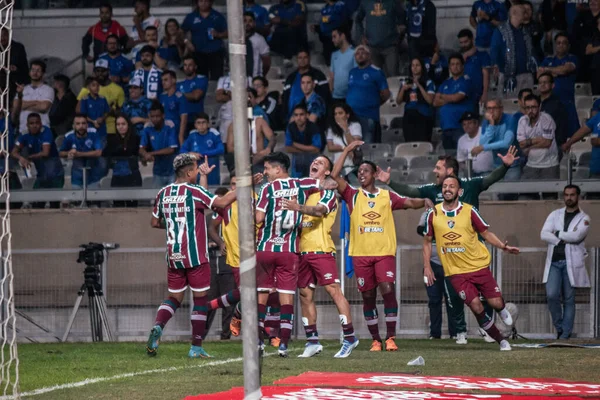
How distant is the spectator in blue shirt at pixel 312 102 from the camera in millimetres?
17670

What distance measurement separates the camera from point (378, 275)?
1294cm

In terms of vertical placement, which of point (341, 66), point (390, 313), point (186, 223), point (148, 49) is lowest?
point (390, 313)

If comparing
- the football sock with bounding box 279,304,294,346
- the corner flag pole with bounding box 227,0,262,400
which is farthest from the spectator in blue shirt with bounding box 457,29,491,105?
the corner flag pole with bounding box 227,0,262,400

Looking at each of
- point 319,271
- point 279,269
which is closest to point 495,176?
point 319,271

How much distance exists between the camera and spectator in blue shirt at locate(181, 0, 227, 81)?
20.5 meters

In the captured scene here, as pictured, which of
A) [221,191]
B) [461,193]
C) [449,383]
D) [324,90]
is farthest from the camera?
[324,90]

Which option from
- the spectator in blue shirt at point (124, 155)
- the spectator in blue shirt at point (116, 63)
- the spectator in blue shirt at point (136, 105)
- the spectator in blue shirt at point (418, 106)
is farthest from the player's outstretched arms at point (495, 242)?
the spectator in blue shirt at point (116, 63)

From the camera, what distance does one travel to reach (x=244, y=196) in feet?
19.3

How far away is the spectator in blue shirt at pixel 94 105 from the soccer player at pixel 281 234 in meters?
8.31

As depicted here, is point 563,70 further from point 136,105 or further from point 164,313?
point 164,313

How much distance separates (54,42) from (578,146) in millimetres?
13234

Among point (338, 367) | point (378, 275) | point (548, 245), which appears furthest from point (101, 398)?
point (548, 245)

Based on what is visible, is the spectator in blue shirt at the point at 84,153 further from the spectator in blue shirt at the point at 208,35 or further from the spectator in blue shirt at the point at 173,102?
the spectator in blue shirt at the point at 208,35

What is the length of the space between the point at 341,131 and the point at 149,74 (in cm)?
466
